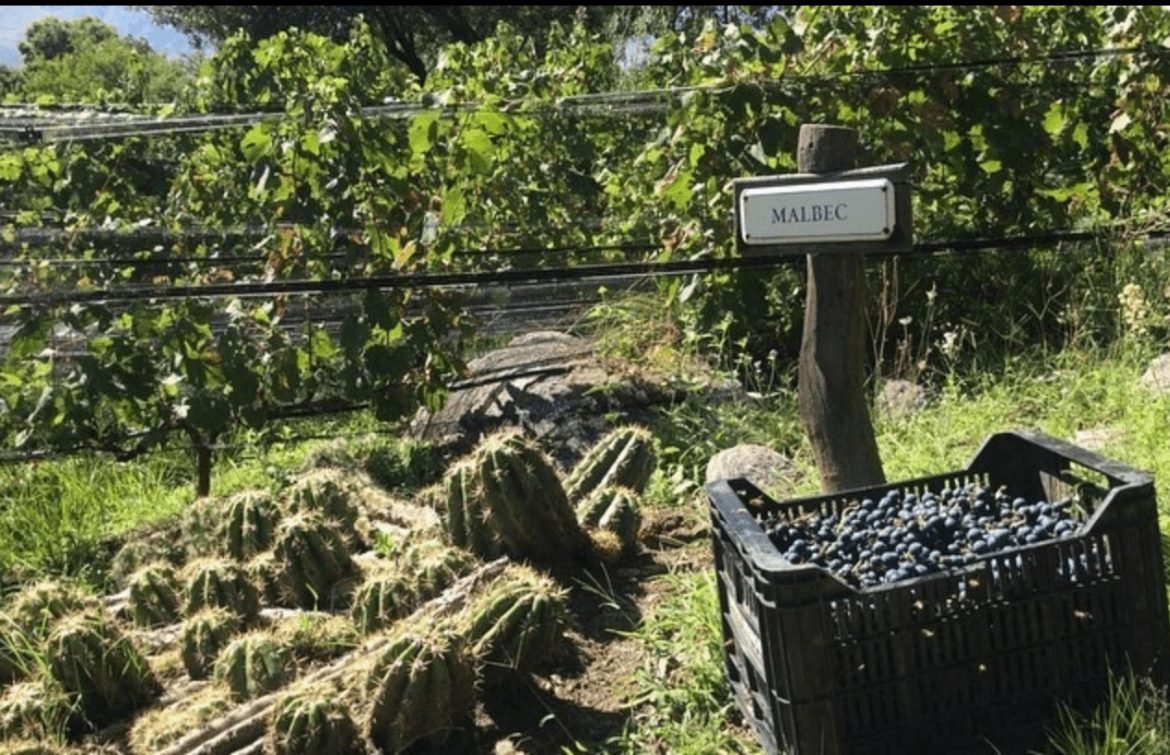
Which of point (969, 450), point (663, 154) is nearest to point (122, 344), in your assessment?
point (663, 154)

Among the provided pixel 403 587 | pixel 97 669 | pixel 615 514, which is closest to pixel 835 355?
pixel 615 514

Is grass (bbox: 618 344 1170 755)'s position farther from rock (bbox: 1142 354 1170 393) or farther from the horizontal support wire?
the horizontal support wire

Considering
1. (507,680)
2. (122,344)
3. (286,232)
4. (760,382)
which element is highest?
(286,232)

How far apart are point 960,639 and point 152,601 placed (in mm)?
2337

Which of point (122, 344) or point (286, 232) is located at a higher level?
point (286, 232)

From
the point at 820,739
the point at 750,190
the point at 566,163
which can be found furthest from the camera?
the point at 566,163

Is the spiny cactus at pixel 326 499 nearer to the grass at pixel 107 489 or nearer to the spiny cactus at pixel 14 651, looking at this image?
the spiny cactus at pixel 14 651

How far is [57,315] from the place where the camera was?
4.99 m

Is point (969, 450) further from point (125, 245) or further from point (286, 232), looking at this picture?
point (125, 245)

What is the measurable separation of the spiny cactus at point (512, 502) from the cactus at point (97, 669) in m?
0.96

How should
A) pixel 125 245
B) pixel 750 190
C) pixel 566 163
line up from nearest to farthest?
pixel 750 190, pixel 125 245, pixel 566 163

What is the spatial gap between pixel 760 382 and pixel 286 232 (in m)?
2.23

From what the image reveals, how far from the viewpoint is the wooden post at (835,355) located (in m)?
2.94

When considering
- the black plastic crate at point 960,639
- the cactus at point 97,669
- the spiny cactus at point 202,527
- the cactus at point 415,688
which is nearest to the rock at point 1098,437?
the black plastic crate at point 960,639
